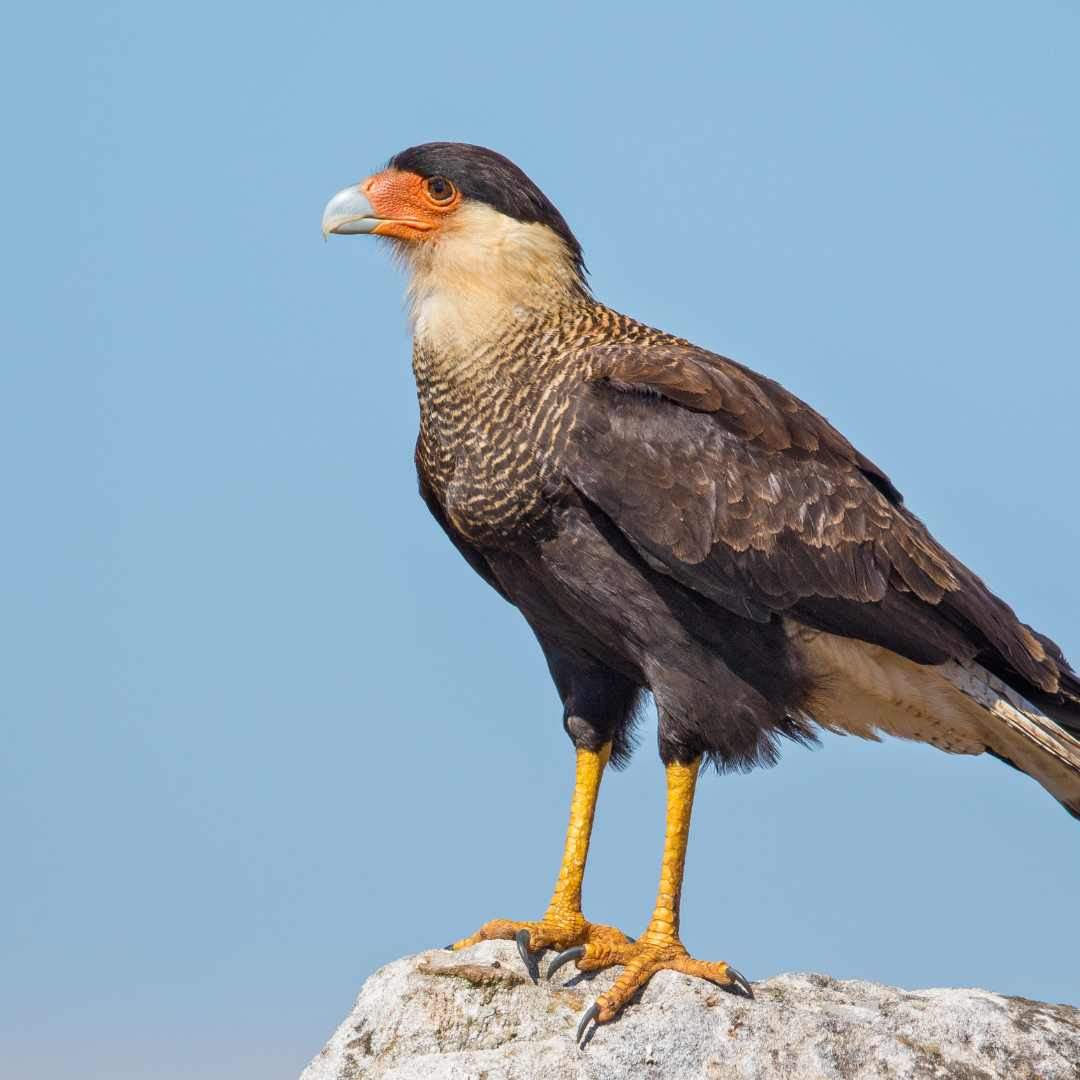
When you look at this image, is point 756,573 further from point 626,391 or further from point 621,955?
point 621,955

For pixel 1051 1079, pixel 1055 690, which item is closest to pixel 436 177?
pixel 1055 690

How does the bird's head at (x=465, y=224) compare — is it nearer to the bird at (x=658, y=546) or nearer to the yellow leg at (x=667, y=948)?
the bird at (x=658, y=546)

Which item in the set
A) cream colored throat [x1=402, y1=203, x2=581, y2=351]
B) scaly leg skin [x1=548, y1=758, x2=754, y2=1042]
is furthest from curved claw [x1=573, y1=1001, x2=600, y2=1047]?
cream colored throat [x1=402, y1=203, x2=581, y2=351]

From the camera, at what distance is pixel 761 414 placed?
21.6 feet

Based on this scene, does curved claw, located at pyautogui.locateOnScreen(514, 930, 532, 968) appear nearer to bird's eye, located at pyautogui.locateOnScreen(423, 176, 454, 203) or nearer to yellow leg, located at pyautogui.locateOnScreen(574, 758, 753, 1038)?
yellow leg, located at pyautogui.locateOnScreen(574, 758, 753, 1038)

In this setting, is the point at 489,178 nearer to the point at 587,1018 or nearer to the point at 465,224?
the point at 465,224

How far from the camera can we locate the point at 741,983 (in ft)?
19.2

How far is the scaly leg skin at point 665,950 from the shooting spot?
5836 mm

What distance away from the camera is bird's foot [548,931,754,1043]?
18.8ft

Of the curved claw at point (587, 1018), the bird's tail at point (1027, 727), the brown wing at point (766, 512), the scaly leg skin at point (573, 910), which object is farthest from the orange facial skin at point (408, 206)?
the curved claw at point (587, 1018)

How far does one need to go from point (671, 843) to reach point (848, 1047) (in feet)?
3.44

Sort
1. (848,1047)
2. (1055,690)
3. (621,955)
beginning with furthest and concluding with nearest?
(1055,690), (621,955), (848,1047)

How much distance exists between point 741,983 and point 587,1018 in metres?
0.58

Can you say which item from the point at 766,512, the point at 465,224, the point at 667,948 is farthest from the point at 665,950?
the point at 465,224
